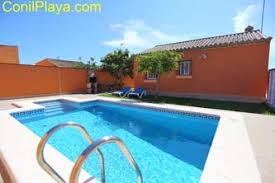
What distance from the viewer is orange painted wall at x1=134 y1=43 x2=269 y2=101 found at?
35.9 ft

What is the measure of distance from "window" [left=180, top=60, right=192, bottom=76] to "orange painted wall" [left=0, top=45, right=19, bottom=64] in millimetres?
19835

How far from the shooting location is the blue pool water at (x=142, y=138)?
4020 mm

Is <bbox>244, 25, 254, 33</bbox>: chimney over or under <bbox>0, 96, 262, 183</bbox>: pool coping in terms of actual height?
over

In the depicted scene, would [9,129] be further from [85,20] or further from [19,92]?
[85,20]

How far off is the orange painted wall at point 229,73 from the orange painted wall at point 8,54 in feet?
63.0

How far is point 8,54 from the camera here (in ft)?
64.9

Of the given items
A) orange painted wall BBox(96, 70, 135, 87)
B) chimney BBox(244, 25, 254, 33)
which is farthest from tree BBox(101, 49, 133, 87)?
chimney BBox(244, 25, 254, 33)

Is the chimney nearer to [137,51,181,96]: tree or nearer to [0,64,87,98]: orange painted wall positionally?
[137,51,181,96]: tree

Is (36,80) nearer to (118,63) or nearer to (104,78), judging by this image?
(104,78)

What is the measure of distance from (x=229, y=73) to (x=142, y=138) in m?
8.97

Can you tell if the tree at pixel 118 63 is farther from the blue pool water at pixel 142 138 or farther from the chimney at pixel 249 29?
the chimney at pixel 249 29

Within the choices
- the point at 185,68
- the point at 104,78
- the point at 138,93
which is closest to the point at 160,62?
the point at 185,68

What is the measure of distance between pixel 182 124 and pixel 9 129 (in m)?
6.90

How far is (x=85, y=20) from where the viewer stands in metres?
14.8
